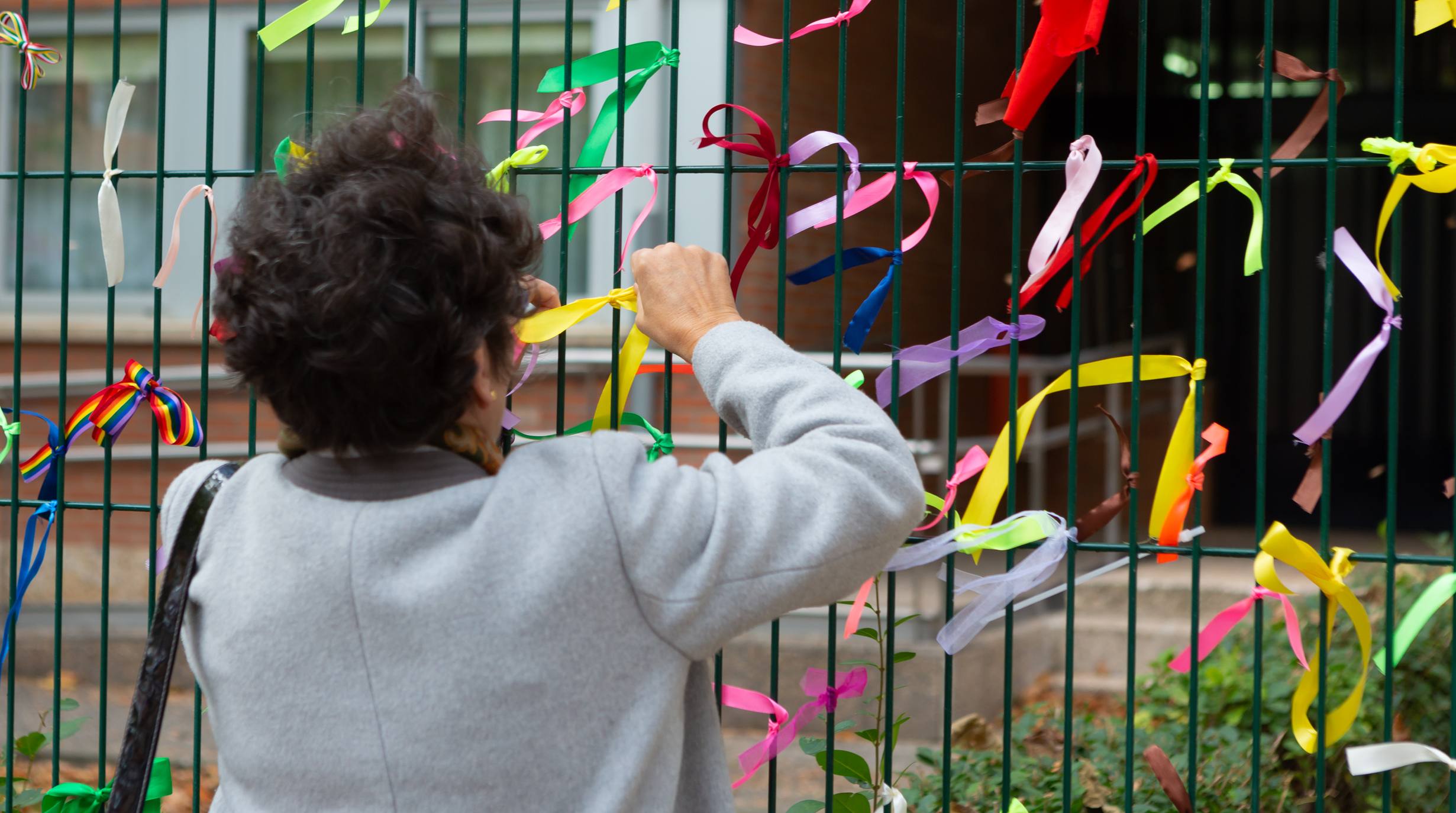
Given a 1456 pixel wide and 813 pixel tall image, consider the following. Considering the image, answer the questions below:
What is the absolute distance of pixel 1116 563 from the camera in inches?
93.8

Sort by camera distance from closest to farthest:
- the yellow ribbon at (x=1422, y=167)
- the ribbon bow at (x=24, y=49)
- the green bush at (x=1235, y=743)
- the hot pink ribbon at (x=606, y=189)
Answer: the yellow ribbon at (x=1422, y=167), the hot pink ribbon at (x=606, y=189), the ribbon bow at (x=24, y=49), the green bush at (x=1235, y=743)

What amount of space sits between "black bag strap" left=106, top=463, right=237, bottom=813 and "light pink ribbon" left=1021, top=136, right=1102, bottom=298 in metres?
1.20

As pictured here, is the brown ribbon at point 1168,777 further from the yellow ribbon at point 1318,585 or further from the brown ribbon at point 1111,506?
the brown ribbon at point 1111,506

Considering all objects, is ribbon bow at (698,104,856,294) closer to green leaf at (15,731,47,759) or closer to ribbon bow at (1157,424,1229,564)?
ribbon bow at (1157,424,1229,564)

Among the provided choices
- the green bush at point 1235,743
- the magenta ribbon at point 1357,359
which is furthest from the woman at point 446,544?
the green bush at point 1235,743

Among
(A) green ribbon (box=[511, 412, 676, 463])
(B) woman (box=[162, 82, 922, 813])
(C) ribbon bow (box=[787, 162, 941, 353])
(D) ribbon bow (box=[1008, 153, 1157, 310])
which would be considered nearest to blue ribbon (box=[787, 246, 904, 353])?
(C) ribbon bow (box=[787, 162, 941, 353])

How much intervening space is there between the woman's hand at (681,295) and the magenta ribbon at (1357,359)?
37.2 inches

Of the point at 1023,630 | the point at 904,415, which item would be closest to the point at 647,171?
the point at 1023,630

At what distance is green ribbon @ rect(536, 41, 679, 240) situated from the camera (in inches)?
88.0

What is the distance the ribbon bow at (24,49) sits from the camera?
257 centimetres

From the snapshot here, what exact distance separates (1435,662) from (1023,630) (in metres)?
2.15

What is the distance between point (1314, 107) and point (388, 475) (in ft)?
5.10

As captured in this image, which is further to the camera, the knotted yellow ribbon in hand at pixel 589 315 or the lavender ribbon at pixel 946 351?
the lavender ribbon at pixel 946 351

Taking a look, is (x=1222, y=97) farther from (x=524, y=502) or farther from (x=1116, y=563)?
(x=524, y=502)
